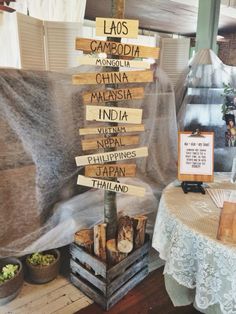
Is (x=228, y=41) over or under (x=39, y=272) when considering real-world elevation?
over

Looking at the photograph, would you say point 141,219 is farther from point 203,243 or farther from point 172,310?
point 203,243

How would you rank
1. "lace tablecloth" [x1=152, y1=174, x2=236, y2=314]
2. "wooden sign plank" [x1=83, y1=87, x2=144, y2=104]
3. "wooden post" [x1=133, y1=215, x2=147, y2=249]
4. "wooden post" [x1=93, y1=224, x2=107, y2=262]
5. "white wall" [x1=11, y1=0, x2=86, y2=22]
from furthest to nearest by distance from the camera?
"white wall" [x1=11, y1=0, x2=86, y2=22]
"wooden post" [x1=133, y1=215, x2=147, y2=249]
"wooden post" [x1=93, y1=224, x2=107, y2=262]
"wooden sign plank" [x1=83, y1=87, x2=144, y2=104]
"lace tablecloth" [x1=152, y1=174, x2=236, y2=314]

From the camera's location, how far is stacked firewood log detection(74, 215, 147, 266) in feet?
5.29

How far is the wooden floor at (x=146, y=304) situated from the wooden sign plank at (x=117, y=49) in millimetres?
1484

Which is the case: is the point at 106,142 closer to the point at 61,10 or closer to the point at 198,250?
the point at 198,250

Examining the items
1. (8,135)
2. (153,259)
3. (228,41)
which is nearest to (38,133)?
(8,135)

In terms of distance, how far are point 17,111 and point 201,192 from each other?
116 cm

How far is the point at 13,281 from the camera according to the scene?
5.30ft

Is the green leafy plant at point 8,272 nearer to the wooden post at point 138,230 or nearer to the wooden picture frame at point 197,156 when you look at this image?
the wooden post at point 138,230

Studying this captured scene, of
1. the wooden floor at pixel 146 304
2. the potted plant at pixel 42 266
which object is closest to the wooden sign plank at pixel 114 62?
the potted plant at pixel 42 266

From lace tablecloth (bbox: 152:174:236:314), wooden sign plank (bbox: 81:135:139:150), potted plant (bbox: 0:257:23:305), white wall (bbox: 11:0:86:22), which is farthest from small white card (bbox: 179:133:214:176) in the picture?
white wall (bbox: 11:0:86:22)

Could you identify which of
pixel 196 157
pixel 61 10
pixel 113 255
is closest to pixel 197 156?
pixel 196 157

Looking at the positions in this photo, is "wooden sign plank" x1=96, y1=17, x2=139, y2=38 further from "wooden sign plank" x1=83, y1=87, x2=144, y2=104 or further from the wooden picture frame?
the wooden picture frame

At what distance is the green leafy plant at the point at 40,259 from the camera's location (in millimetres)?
1780
